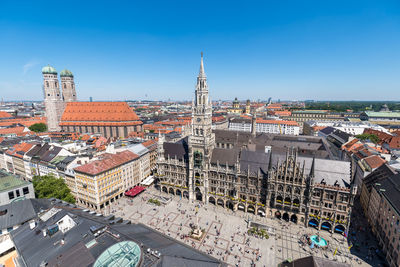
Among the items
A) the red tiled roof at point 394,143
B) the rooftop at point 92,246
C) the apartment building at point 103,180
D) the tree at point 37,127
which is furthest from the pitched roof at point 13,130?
the red tiled roof at point 394,143

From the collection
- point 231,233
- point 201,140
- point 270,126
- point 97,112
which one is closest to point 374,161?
point 231,233

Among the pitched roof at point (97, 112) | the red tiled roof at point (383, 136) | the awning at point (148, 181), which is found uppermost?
the pitched roof at point (97, 112)

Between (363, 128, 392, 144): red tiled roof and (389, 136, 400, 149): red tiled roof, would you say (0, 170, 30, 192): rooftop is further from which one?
(363, 128, 392, 144): red tiled roof

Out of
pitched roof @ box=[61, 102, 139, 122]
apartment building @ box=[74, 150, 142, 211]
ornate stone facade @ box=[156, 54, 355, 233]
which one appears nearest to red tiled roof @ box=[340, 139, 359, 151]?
ornate stone facade @ box=[156, 54, 355, 233]

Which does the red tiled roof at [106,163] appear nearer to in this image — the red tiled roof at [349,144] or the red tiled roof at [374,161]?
the red tiled roof at [374,161]

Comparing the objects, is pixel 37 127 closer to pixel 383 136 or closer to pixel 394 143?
pixel 394 143

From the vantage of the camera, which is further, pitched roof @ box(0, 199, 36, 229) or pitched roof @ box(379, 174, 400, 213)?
pitched roof @ box(379, 174, 400, 213)
